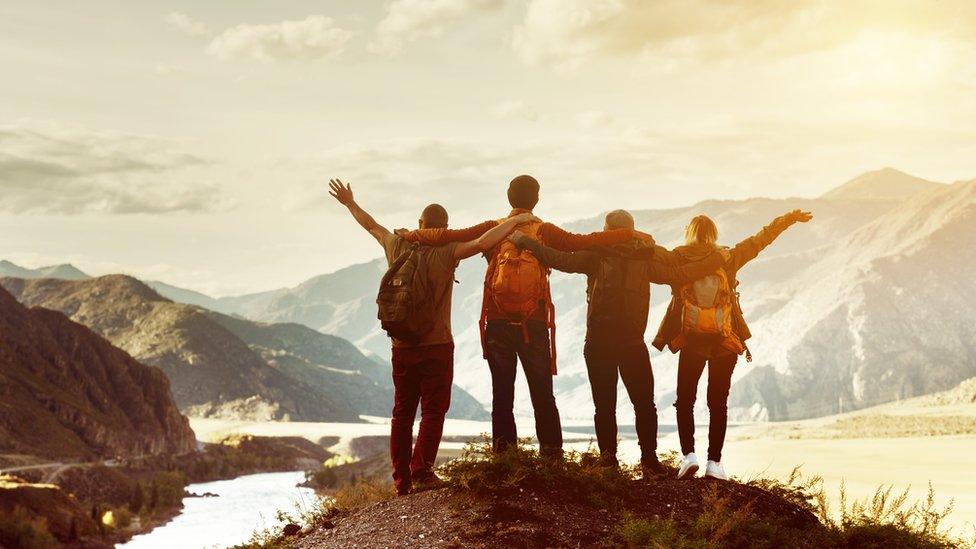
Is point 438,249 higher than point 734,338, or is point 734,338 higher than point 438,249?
point 438,249

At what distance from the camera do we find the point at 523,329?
9820mm

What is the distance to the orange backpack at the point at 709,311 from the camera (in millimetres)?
10453

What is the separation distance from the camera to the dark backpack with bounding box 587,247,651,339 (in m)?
10.1

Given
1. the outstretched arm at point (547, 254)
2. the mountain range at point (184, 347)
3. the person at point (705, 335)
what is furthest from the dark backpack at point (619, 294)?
the mountain range at point (184, 347)

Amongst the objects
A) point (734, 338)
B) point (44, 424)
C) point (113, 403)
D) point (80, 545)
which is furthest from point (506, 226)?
point (113, 403)

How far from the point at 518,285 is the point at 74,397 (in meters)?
89.8

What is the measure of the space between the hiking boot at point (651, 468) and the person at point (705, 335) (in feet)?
0.78

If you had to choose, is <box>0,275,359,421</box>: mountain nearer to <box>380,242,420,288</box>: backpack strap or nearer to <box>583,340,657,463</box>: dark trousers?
<box>380,242,420,288</box>: backpack strap

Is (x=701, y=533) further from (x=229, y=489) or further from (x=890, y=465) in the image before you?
(x=229, y=489)

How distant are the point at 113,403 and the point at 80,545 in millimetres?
46970

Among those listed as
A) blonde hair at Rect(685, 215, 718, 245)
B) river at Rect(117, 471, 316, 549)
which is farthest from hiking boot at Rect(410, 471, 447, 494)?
river at Rect(117, 471, 316, 549)

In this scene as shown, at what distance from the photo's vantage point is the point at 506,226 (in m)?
9.61

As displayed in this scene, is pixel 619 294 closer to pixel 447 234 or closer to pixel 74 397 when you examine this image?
pixel 447 234

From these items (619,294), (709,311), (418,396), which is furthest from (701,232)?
(418,396)
